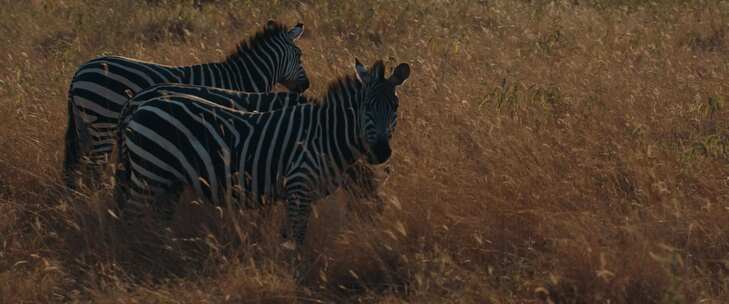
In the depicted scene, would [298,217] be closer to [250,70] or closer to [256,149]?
[256,149]

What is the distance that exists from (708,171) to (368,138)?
7.97 ft

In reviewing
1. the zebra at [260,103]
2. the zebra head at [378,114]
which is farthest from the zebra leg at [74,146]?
the zebra head at [378,114]

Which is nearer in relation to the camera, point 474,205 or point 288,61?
point 474,205

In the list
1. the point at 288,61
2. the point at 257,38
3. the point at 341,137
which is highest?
the point at 257,38

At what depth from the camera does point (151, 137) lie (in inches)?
229

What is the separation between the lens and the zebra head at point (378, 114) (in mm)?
5703

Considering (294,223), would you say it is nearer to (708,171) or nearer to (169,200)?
(169,200)

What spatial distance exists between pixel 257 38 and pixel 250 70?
12.9 inches

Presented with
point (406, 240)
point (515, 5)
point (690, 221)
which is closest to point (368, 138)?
point (406, 240)

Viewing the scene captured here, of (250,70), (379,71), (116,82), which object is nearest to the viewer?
(379,71)

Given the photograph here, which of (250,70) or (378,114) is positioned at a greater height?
(250,70)

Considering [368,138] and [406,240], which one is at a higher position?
[368,138]

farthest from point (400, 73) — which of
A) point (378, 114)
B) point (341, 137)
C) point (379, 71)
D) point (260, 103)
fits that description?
point (260, 103)

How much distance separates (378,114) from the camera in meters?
5.76
